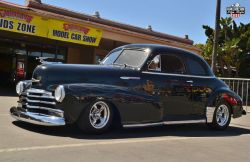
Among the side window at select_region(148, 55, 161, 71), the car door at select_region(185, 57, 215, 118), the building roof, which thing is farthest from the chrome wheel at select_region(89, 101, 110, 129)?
the building roof

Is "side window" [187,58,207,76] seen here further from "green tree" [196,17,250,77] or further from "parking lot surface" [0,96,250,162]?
"green tree" [196,17,250,77]

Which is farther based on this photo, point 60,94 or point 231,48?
point 231,48

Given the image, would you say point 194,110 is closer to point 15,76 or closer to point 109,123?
point 109,123

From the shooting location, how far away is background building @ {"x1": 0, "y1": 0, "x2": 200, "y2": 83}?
1856cm

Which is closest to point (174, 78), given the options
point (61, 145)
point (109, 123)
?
point (109, 123)

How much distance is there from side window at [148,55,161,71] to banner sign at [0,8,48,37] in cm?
1047

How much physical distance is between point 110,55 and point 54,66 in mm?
1947

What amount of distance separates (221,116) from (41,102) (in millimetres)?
4666

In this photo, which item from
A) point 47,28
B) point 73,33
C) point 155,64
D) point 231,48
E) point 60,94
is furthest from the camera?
point 231,48

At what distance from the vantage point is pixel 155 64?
8.95 metres

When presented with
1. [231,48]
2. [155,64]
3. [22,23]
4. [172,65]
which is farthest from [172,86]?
[231,48]

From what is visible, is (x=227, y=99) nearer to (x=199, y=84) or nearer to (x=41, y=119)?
(x=199, y=84)

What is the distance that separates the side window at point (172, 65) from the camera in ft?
30.0

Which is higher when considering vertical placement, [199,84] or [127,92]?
[199,84]
